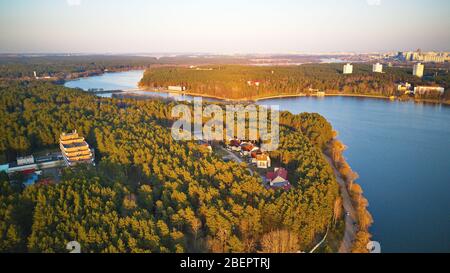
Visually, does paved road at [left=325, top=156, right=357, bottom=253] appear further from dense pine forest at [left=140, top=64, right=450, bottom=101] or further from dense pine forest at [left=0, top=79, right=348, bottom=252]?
dense pine forest at [left=140, top=64, right=450, bottom=101]

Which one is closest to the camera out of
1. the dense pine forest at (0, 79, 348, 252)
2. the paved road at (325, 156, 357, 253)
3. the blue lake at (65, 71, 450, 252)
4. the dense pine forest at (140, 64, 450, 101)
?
the dense pine forest at (0, 79, 348, 252)

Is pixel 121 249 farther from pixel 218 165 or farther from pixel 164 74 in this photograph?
pixel 164 74

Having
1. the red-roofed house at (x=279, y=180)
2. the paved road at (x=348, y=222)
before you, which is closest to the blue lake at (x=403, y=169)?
the paved road at (x=348, y=222)

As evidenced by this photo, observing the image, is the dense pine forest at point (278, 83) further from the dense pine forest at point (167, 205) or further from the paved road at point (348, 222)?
the paved road at point (348, 222)

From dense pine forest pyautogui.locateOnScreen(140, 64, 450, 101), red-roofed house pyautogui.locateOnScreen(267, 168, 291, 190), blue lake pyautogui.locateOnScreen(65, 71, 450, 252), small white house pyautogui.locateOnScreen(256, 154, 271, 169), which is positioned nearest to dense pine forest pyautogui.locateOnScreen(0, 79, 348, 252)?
red-roofed house pyautogui.locateOnScreen(267, 168, 291, 190)

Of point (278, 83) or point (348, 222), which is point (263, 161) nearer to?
point (348, 222)

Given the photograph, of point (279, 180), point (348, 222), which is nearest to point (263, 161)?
→ point (279, 180)
